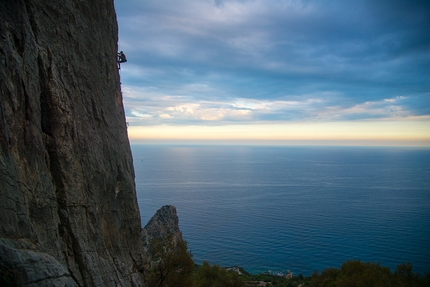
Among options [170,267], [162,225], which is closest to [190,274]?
[170,267]

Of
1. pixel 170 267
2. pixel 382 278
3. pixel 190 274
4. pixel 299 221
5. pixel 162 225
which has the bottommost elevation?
pixel 299 221

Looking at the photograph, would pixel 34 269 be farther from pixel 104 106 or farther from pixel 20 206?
pixel 104 106

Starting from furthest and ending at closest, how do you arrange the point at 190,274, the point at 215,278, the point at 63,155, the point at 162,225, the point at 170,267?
the point at 162,225 < the point at 215,278 < the point at 190,274 < the point at 170,267 < the point at 63,155

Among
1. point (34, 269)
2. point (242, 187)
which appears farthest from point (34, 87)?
point (242, 187)

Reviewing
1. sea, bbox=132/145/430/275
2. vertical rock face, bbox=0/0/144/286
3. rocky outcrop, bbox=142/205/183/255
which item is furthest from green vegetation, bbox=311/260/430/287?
sea, bbox=132/145/430/275

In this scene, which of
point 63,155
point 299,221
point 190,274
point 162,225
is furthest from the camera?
point 299,221

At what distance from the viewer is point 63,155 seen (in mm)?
11633

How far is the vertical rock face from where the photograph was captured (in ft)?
29.0

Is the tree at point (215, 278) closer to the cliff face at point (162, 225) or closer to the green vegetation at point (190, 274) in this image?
the green vegetation at point (190, 274)

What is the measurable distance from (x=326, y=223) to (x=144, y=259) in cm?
7489

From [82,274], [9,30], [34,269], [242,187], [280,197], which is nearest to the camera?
[34,269]

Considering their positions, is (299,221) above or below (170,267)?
below

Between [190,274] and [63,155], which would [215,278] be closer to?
[190,274]

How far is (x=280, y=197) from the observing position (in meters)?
110
